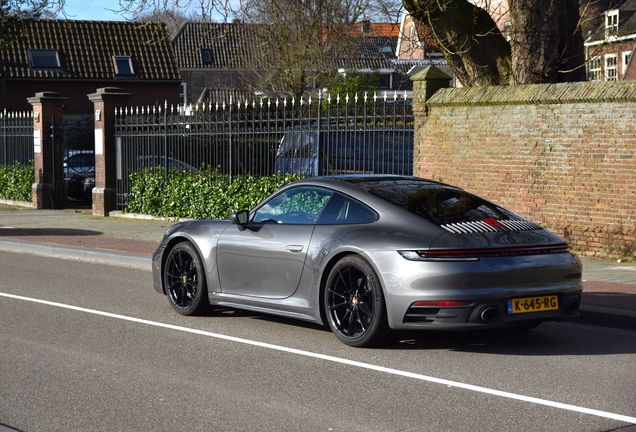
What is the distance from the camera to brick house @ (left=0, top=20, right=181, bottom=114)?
47.1 metres

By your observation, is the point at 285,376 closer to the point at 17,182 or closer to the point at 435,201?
the point at 435,201

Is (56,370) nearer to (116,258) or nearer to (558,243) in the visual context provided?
(558,243)

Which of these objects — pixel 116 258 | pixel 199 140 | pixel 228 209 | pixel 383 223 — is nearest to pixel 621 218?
pixel 383 223

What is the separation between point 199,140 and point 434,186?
11.8 m

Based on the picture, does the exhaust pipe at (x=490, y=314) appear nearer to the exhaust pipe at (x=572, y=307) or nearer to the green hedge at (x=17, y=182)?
the exhaust pipe at (x=572, y=307)

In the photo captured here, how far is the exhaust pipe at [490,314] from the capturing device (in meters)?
7.03

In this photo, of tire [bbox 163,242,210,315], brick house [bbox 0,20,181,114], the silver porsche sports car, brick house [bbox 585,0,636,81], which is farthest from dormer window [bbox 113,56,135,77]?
the silver porsche sports car

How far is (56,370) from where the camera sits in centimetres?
675

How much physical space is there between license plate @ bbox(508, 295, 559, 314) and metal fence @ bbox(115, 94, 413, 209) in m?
8.12

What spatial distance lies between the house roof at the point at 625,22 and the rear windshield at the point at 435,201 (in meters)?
36.2

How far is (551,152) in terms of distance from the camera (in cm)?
1339

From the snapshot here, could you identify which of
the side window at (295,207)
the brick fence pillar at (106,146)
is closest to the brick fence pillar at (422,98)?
the side window at (295,207)

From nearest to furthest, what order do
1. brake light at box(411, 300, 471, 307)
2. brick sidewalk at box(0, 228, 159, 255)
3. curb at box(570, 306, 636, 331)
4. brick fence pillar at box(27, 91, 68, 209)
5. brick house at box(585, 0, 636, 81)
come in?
brake light at box(411, 300, 471, 307) < curb at box(570, 306, 636, 331) < brick sidewalk at box(0, 228, 159, 255) < brick fence pillar at box(27, 91, 68, 209) < brick house at box(585, 0, 636, 81)

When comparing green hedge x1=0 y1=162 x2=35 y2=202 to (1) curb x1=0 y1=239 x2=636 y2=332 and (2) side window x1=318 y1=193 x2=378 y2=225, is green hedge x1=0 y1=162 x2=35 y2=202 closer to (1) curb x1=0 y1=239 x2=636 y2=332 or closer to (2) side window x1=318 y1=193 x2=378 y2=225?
(1) curb x1=0 y1=239 x2=636 y2=332
